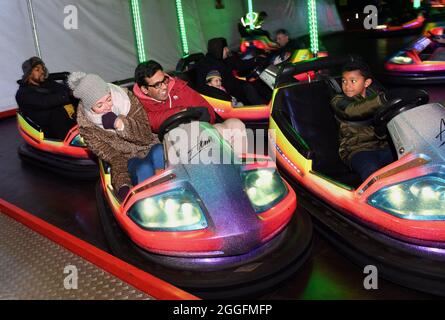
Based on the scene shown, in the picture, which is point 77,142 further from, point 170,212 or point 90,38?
point 90,38

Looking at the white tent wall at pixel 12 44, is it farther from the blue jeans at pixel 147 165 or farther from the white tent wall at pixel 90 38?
the blue jeans at pixel 147 165

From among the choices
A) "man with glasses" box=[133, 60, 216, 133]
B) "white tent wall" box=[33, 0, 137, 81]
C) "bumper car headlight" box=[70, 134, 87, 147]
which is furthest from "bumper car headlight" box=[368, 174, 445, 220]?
"white tent wall" box=[33, 0, 137, 81]

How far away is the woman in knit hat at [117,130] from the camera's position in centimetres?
161

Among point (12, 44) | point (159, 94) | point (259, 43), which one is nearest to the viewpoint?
point (159, 94)

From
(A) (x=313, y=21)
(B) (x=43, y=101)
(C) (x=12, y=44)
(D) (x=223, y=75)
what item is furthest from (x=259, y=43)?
(B) (x=43, y=101)

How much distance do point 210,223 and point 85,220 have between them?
3.00 feet

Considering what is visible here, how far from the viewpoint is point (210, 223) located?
1295mm

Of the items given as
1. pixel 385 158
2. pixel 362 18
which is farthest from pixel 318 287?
pixel 362 18

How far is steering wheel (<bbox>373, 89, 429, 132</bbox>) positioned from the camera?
1441 mm

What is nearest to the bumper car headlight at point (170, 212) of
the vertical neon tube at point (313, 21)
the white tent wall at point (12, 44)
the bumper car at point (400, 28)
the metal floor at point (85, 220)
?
the metal floor at point (85, 220)

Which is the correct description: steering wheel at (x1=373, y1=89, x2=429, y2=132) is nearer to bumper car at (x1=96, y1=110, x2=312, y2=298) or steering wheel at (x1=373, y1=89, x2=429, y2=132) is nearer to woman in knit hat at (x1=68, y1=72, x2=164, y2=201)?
bumper car at (x1=96, y1=110, x2=312, y2=298)

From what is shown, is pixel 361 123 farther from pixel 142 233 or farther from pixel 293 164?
pixel 142 233

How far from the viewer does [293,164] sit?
178cm

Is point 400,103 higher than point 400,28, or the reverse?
point 400,103
